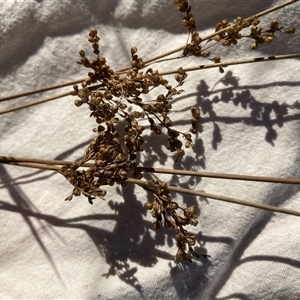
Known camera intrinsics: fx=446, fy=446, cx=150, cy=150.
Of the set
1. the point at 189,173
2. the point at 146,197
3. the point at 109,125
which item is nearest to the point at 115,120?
the point at 109,125

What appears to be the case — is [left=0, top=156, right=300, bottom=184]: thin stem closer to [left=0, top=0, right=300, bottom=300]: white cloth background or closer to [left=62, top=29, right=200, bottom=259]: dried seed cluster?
[left=62, top=29, right=200, bottom=259]: dried seed cluster

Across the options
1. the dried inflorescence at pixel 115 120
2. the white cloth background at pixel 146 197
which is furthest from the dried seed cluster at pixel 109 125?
the white cloth background at pixel 146 197

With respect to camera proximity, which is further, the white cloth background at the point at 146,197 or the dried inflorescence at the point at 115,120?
the white cloth background at the point at 146,197

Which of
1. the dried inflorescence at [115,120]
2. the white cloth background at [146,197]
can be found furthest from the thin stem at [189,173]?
the white cloth background at [146,197]

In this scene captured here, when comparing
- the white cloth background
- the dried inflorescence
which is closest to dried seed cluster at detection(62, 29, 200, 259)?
the dried inflorescence

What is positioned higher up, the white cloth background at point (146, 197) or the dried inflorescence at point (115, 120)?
the dried inflorescence at point (115, 120)

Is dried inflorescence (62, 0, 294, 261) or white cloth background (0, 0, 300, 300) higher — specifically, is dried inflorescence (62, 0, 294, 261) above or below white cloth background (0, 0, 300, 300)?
above

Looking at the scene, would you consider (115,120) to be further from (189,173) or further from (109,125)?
(189,173)

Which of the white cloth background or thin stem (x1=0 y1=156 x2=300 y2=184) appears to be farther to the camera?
the white cloth background

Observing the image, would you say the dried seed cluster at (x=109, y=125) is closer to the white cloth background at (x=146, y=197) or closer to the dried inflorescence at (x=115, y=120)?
the dried inflorescence at (x=115, y=120)

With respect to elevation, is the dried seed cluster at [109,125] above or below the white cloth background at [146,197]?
above
